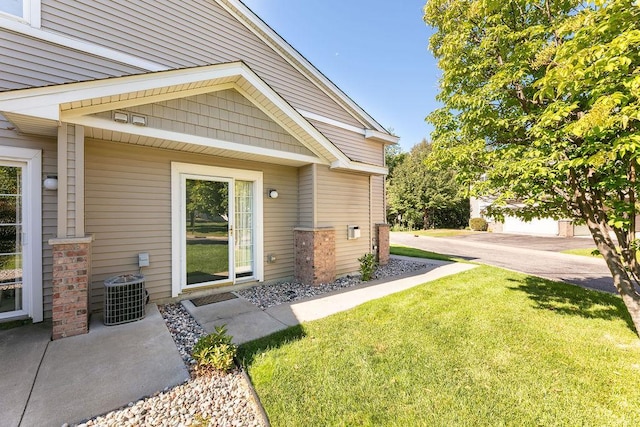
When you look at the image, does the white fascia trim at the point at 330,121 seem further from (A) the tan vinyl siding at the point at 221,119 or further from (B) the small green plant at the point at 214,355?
(B) the small green plant at the point at 214,355

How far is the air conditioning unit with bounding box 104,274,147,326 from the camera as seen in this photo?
4.23 meters

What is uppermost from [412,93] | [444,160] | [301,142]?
Result: [412,93]

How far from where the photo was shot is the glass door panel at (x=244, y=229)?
6480 mm

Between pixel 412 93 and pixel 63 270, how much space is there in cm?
1506

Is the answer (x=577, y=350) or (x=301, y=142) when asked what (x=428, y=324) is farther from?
(x=301, y=142)

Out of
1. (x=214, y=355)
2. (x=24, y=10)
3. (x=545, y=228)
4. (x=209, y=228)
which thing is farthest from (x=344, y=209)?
(x=545, y=228)

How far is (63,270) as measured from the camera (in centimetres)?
376

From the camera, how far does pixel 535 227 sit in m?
21.8

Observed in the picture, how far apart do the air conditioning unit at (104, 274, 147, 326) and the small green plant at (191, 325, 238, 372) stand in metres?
1.90

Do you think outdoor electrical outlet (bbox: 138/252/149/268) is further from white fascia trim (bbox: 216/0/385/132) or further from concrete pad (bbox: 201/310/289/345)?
white fascia trim (bbox: 216/0/385/132)

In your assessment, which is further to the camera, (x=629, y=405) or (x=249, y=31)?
(x=249, y=31)

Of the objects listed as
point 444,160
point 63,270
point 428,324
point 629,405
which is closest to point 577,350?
point 629,405

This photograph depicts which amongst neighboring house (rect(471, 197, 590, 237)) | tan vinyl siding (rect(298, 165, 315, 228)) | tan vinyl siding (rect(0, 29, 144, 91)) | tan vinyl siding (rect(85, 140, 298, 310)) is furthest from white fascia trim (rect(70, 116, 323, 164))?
neighboring house (rect(471, 197, 590, 237))

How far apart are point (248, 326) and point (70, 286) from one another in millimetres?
2569
